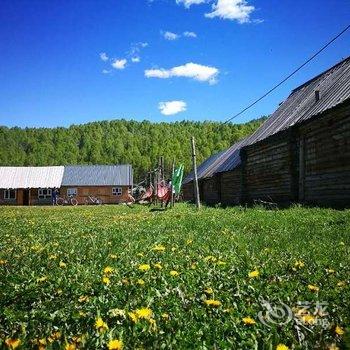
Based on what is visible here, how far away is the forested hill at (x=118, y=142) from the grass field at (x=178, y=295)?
4289 inches

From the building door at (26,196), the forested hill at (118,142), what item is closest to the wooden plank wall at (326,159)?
the building door at (26,196)

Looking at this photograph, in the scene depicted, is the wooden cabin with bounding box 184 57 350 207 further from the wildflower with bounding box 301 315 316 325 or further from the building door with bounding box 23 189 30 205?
the building door with bounding box 23 189 30 205

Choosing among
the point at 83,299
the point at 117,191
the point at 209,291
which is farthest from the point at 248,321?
the point at 117,191

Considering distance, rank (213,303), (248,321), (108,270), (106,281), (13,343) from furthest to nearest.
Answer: (108,270)
(106,281)
(213,303)
(248,321)
(13,343)

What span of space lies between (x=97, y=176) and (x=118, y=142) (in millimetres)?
82176

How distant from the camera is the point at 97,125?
15438 centimetres

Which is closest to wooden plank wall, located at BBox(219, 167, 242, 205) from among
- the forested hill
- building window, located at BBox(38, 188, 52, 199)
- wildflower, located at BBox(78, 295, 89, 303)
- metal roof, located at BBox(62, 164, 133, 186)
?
wildflower, located at BBox(78, 295, 89, 303)

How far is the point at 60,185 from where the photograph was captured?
179ft

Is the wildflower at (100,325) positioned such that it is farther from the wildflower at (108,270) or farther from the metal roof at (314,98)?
the metal roof at (314,98)

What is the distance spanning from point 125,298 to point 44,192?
181 ft

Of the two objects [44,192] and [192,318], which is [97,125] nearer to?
[44,192]

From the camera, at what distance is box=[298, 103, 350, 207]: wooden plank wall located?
12641 millimetres

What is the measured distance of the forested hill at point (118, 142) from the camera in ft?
402

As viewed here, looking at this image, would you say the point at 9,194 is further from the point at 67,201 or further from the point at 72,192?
the point at 72,192
